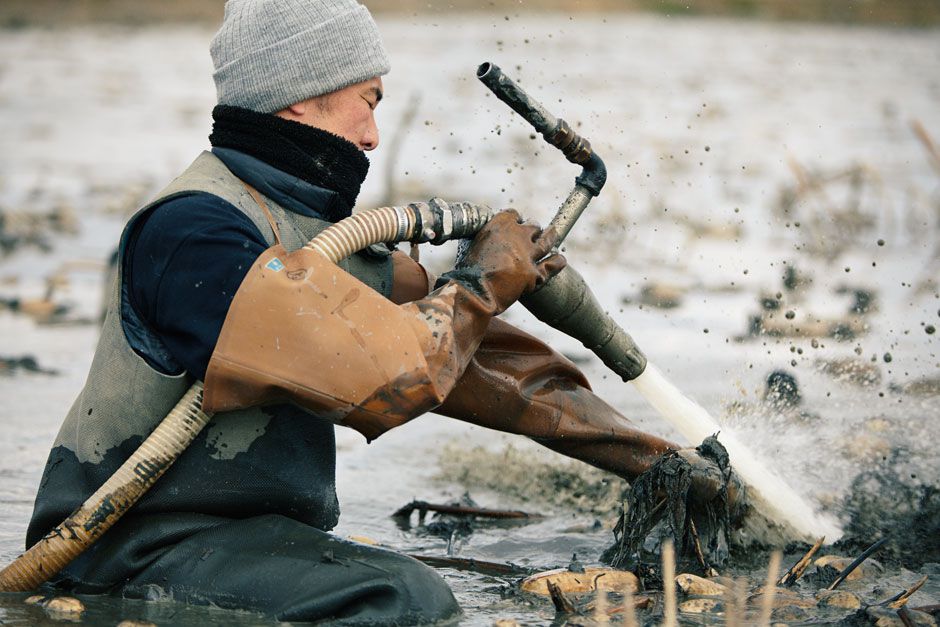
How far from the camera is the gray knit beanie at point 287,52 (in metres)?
3.71

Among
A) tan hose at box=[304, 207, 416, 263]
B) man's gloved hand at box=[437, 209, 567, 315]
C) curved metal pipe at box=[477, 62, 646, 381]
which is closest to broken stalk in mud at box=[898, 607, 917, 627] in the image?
curved metal pipe at box=[477, 62, 646, 381]

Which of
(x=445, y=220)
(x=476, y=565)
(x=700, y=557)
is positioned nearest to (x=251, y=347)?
(x=445, y=220)

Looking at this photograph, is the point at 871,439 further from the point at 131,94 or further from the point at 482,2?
the point at 482,2

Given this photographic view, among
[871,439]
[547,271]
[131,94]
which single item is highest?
[547,271]

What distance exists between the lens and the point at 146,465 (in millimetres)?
3365

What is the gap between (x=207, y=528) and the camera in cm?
352

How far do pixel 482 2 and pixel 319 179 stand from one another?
74.7ft

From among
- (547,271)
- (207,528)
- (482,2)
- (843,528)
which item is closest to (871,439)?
(843,528)

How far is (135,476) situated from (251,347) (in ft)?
1.64

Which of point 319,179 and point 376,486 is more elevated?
point 319,179

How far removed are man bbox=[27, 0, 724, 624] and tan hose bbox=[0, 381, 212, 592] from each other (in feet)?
0.27

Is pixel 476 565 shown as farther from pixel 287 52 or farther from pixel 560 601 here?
pixel 287 52

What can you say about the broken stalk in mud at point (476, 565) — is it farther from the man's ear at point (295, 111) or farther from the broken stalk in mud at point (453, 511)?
the man's ear at point (295, 111)

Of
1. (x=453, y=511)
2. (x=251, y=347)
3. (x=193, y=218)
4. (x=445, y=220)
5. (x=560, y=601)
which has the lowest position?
(x=453, y=511)
